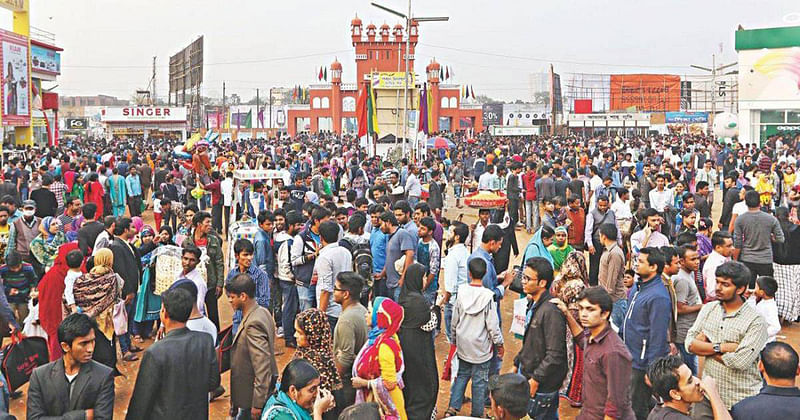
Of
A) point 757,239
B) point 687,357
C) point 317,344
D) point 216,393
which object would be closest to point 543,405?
point 317,344

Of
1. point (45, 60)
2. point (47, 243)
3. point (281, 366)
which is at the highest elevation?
point (45, 60)

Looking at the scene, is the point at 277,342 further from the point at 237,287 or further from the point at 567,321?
the point at 567,321

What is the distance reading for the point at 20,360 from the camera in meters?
5.35

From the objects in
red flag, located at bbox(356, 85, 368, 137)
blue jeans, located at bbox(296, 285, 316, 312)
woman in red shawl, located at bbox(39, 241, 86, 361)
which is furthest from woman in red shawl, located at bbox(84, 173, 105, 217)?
red flag, located at bbox(356, 85, 368, 137)

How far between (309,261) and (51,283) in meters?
2.37

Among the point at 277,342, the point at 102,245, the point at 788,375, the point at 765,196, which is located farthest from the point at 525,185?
the point at 788,375

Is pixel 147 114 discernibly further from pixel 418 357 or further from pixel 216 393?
pixel 418 357

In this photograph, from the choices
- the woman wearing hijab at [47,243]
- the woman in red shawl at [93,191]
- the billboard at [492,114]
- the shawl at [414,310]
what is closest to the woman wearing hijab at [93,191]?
the woman in red shawl at [93,191]

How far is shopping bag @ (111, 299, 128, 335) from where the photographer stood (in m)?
7.09

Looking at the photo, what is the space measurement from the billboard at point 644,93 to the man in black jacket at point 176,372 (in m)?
72.2

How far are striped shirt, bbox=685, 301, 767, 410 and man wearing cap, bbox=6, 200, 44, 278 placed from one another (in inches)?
290

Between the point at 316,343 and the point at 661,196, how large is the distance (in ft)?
27.4

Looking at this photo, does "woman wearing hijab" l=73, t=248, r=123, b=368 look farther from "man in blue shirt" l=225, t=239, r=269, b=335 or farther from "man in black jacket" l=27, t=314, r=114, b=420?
"man in black jacket" l=27, t=314, r=114, b=420

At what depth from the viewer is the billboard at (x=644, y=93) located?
2869 inches
